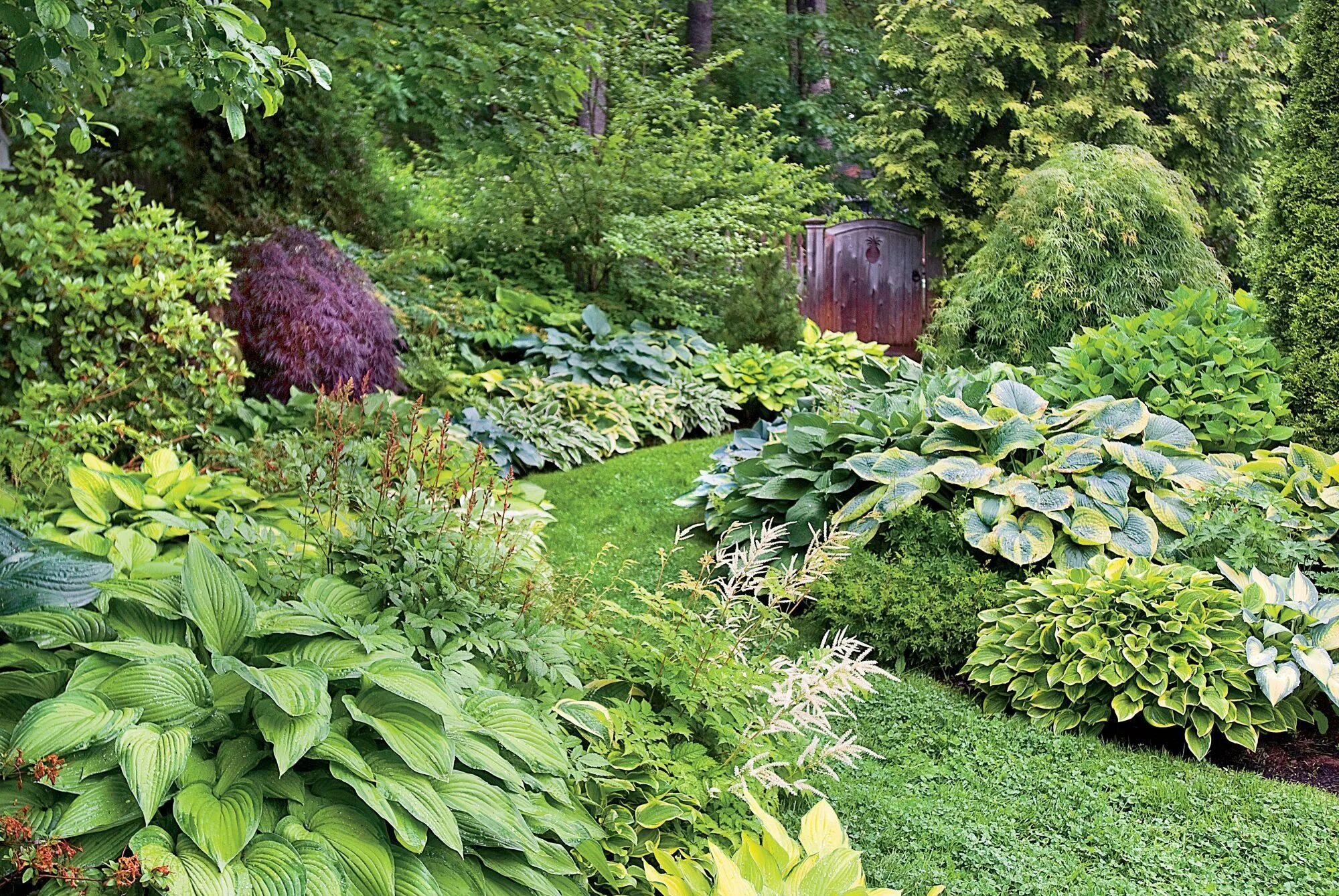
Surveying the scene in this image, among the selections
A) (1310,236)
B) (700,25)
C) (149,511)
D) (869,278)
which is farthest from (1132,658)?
(700,25)

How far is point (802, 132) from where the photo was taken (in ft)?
56.0

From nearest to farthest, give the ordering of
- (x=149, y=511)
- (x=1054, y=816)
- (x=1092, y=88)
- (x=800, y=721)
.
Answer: (x=800, y=721)
(x=1054, y=816)
(x=149, y=511)
(x=1092, y=88)

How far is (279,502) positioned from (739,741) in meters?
2.17

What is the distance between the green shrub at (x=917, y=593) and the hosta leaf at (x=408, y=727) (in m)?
2.22

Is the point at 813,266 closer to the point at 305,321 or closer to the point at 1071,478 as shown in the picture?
the point at 305,321

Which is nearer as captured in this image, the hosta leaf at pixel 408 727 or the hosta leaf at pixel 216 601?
the hosta leaf at pixel 408 727

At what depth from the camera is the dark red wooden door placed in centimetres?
1305

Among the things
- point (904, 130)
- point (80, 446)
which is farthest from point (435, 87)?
point (904, 130)

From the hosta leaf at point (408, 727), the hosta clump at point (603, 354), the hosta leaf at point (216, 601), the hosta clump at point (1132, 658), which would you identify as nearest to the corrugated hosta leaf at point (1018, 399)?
the hosta clump at point (1132, 658)

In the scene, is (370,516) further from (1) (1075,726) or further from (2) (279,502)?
(1) (1075,726)

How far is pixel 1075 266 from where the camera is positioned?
6648 millimetres

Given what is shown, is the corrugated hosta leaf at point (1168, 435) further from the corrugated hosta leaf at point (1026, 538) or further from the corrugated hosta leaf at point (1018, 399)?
the corrugated hosta leaf at point (1026, 538)

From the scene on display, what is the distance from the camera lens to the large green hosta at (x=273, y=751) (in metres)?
1.58

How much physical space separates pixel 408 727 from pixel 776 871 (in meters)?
0.73
